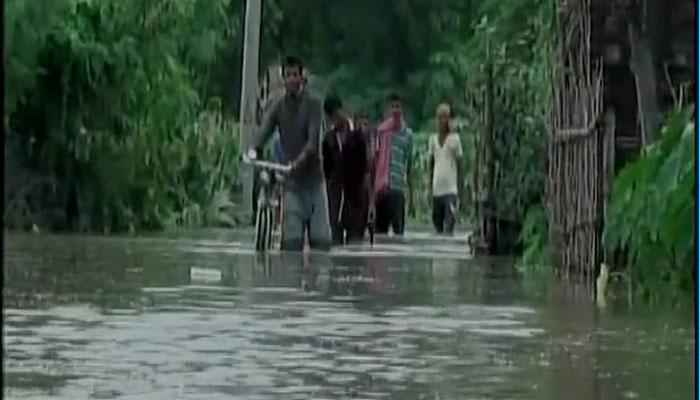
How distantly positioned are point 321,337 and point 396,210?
17.9m

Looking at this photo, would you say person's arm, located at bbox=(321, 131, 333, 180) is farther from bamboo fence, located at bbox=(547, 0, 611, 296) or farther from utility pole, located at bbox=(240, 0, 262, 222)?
utility pole, located at bbox=(240, 0, 262, 222)

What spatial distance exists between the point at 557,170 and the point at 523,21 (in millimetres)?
4675

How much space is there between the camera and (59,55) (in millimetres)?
25344

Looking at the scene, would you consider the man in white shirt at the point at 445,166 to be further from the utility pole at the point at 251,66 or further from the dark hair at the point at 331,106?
the utility pole at the point at 251,66

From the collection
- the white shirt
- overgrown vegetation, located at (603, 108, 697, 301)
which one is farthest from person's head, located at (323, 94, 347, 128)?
overgrown vegetation, located at (603, 108, 697, 301)

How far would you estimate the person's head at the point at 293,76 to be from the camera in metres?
18.8

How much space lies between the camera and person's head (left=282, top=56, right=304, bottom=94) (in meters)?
18.8

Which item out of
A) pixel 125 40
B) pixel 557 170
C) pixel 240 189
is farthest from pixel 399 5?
pixel 557 170

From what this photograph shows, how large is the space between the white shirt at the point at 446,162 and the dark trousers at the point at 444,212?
Result: 0.26 m

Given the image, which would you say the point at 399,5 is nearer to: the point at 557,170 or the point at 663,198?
the point at 557,170

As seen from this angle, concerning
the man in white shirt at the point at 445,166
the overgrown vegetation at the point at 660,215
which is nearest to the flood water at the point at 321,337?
the overgrown vegetation at the point at 660,215

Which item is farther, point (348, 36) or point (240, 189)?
point (348, 36)

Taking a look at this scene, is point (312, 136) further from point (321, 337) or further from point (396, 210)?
point (396, 210)

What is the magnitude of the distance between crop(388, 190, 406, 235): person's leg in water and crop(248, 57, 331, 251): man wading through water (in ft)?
24.8
